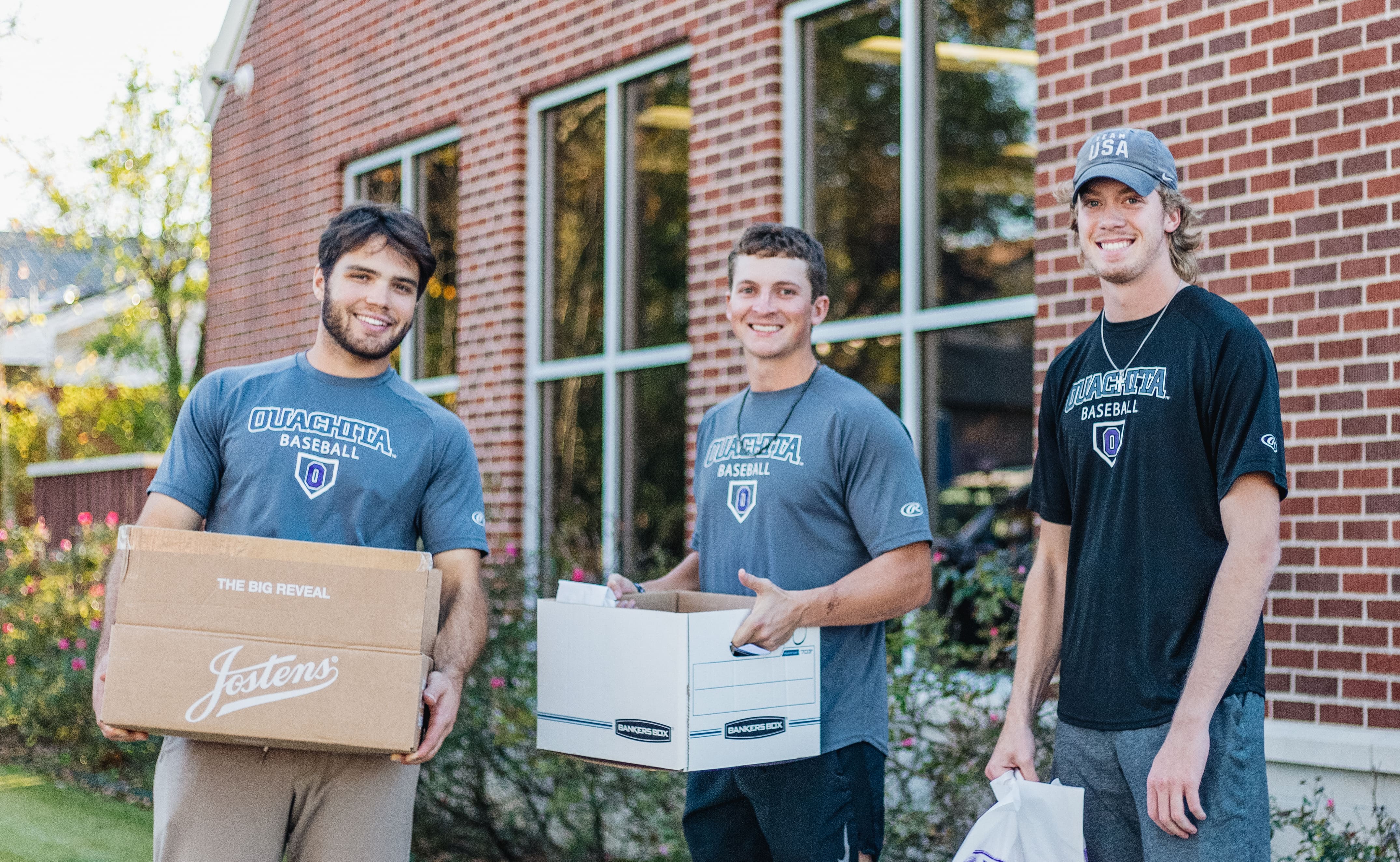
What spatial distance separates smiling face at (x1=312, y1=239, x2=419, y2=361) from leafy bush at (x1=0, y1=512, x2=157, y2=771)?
4417 millimetres

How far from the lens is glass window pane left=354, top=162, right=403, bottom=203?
339 inches

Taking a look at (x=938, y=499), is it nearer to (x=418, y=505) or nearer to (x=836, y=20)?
(x=836, y=20)

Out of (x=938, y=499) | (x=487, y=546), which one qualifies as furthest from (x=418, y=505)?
(x=938, y=499)

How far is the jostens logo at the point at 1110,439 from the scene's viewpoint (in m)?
2.40

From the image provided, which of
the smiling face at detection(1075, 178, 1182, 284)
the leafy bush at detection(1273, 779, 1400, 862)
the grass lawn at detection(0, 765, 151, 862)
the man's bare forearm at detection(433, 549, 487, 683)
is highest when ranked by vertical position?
the smiling face at detection(1075, 178, 1182, 284)

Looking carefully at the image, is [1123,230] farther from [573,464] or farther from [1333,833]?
[573,464]

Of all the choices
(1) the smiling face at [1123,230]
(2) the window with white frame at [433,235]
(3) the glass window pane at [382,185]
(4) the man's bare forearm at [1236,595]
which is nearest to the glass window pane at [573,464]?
(2) the window with white frame at [433,235]

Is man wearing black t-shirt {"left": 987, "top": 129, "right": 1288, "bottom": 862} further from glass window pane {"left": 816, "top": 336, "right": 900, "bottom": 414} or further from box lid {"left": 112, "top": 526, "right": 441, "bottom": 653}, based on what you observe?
glass window pane {"left": 816, "top": 336, "right": 900, "bottom": 414}

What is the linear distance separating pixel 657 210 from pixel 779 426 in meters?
4.16

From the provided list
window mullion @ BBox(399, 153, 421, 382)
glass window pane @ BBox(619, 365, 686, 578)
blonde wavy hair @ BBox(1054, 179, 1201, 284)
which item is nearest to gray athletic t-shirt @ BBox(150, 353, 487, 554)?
blonde wavy hair @ BBox(1054, 179, 1201, 284)

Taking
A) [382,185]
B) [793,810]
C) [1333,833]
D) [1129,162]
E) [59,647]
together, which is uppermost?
[382,185]

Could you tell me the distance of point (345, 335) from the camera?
2.84 metres

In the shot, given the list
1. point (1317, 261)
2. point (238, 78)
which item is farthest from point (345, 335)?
point (238, 78)

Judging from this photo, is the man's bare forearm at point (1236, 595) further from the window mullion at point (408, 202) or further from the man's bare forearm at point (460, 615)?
the window mullion at point (408, 202)
